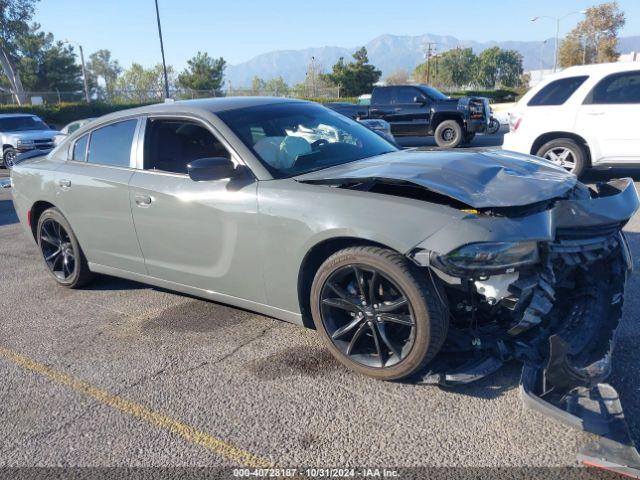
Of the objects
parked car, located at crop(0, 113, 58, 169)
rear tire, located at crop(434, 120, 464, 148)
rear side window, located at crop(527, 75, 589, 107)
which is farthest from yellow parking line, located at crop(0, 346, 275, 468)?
rear tire, located at crop(434, 120, 464, 148)

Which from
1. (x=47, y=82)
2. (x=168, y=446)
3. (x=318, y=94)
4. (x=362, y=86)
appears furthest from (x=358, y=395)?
(x=47, y=82)

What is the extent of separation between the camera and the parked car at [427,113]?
15953 mm

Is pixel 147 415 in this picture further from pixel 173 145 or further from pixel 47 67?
pixel 47 67

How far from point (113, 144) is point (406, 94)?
13.5 m

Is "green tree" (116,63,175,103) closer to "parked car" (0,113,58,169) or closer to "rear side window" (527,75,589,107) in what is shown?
"parked car" (0,113,58,169)

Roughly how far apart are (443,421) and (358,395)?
504mm

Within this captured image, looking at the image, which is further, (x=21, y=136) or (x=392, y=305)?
(x=21, y=136)

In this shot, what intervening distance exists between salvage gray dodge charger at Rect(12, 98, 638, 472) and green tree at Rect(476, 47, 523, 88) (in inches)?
3894

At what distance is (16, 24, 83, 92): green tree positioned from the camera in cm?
6212

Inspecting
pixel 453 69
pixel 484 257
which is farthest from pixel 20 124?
pixel 453 69

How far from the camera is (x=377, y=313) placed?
3223 millimetres

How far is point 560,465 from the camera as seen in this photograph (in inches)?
98.5

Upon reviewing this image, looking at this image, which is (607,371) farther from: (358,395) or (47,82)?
(47,82)

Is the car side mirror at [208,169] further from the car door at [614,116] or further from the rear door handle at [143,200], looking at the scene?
the car door at [614,116]
